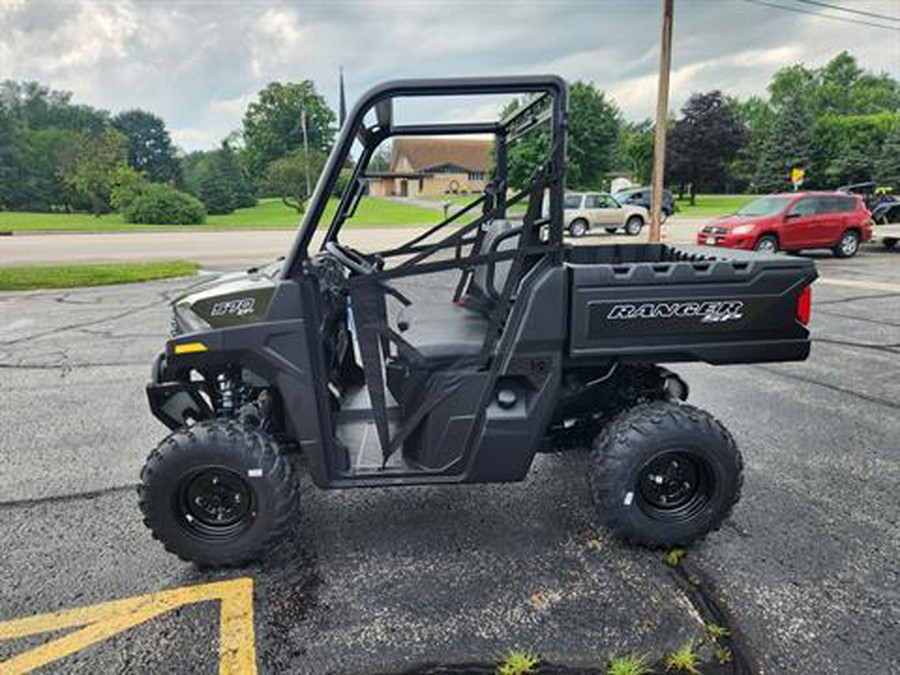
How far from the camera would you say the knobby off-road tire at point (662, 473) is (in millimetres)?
2637

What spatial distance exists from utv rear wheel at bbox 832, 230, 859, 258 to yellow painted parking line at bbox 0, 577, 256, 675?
17121 millimetres

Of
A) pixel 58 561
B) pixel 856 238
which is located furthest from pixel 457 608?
pixel 856 238

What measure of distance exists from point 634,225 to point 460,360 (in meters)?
23.3

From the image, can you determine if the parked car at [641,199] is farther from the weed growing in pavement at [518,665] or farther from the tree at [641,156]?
the tree at [641,156]

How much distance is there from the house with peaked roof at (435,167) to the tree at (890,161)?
165 ft

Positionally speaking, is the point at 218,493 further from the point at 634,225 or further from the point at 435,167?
the point at 634,225

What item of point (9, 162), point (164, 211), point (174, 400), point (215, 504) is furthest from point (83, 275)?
point (9, 162)

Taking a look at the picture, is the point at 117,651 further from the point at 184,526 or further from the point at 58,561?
the point at 58,561

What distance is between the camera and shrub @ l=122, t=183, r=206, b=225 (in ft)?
129

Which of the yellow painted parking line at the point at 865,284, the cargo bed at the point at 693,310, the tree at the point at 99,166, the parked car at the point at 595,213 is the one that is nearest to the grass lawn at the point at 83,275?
the cargo bed at the point at 693,310

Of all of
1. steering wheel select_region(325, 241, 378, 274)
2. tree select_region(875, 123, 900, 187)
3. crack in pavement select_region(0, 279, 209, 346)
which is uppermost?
tree select_region(875, 123, 900, 187)

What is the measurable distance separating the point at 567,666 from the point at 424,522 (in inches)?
43.8

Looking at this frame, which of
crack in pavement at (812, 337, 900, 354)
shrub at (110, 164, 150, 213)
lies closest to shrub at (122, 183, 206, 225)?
shrub at (110, 164, 150, 213)

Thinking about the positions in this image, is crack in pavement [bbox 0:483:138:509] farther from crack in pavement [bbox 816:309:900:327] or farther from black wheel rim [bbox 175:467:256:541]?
crack in pavement [bbox 816:309:900:327]
